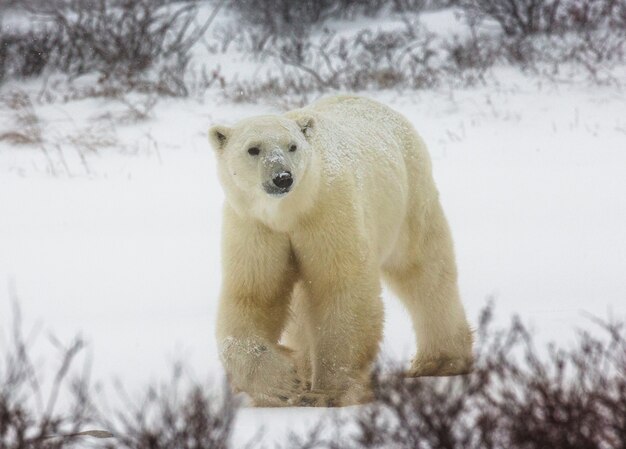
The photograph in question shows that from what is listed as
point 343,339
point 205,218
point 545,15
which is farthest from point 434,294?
point 545,15

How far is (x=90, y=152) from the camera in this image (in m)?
7.82

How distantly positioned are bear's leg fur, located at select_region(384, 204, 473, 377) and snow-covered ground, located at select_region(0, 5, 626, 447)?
0.17m

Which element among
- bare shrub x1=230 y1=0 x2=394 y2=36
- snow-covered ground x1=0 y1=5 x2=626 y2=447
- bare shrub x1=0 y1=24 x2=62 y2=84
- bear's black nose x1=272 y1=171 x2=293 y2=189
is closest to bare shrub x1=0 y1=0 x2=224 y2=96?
bare shrub x1=0 y1=24 x2=62 y2=84

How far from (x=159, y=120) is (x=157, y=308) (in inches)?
172

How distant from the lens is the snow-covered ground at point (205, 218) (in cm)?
419

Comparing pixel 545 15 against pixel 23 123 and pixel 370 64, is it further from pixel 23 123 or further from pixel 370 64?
pixel 23 123

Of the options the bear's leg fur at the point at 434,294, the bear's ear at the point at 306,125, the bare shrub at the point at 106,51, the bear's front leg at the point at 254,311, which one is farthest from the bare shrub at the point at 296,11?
the bear's front leg at the point at 254,311

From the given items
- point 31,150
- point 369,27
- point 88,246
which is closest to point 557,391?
point 88,246

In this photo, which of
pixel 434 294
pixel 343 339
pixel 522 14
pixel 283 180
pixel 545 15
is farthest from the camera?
pixel 522 14

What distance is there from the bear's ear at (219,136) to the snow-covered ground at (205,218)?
87 cm

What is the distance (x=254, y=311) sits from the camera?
3092mm

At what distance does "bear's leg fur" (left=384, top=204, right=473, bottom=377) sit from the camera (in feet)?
12.4

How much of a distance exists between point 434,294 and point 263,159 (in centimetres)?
118

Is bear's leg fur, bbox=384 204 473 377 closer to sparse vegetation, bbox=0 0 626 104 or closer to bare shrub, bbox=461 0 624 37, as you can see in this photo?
sparse vegetation, bbox=0 0 626 104
